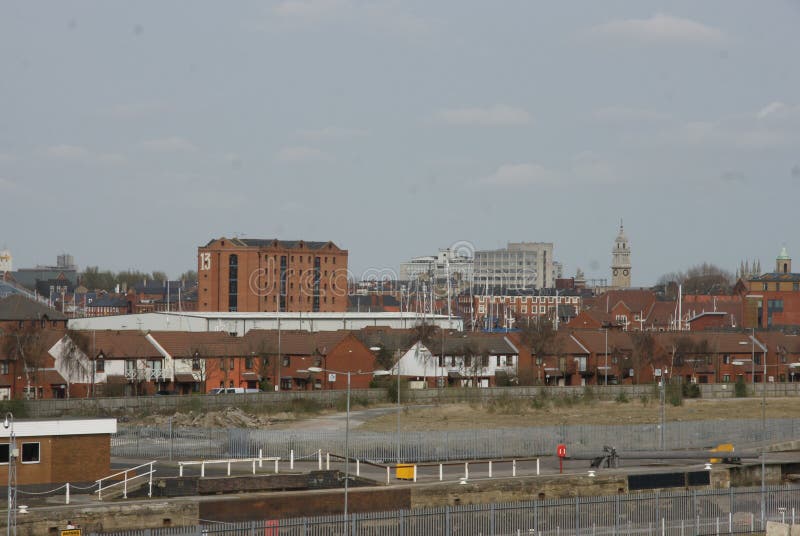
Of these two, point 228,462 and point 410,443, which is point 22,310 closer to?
point 410,443

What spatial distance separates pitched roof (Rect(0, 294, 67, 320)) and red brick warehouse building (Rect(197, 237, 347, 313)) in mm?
52904

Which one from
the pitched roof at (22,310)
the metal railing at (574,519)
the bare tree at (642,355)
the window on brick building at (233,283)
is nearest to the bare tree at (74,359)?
the pitched roof at (22,310)

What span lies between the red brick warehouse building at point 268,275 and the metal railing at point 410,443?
10103cm

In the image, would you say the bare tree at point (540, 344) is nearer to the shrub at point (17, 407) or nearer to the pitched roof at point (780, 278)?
the shrub at point (17, 407)

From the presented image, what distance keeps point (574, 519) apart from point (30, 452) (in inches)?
754

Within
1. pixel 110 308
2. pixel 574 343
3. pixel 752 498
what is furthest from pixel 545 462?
pixel 110 308

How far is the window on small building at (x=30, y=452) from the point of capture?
4281 cm

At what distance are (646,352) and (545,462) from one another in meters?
51.8

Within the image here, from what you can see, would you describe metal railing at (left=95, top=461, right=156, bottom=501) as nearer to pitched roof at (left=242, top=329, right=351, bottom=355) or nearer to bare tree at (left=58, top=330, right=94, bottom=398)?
bare tree at (left=58, top=330, right=94, bottom=398)

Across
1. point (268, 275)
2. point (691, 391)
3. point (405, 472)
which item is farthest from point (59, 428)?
point (268, 275)

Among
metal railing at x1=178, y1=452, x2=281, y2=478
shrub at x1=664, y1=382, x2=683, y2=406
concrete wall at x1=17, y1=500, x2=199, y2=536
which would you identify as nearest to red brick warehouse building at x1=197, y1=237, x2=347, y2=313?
shrub at x1=664, y1=382, x2=683, y2=406

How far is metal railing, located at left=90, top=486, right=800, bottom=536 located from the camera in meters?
34.3

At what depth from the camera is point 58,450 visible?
142ft

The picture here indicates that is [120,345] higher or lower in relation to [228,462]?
higher
